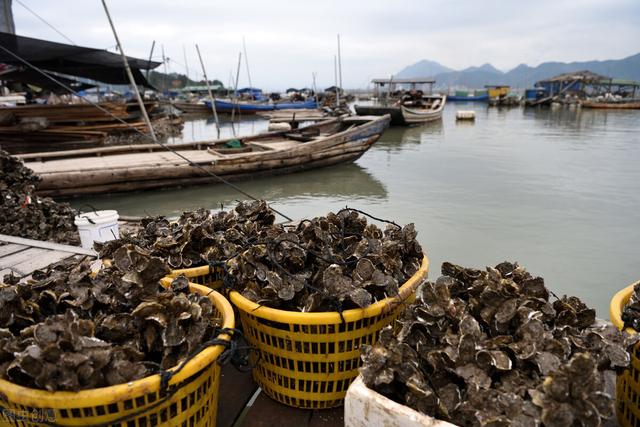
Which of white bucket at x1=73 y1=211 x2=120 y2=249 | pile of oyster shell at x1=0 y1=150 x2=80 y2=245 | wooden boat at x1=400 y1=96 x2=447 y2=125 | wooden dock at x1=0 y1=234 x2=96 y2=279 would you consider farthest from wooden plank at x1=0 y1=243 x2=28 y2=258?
wooden boat at x1=400 y1=96 x2=447 y2=125

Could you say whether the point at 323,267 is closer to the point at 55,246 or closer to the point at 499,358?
the point at 499,358

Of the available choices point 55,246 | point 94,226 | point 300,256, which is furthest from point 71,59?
point 300,256

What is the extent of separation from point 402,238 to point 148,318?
1.40 meters

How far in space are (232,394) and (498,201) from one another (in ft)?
29.4

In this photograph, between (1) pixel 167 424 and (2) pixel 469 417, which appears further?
(1) pixel 167 424

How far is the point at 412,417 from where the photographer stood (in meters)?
1.25

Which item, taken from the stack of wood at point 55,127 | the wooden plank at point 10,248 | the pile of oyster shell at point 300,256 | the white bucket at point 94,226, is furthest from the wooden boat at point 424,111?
the pile of oyster shell at point 300,256

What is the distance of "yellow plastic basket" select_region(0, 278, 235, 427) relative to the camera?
1214 mm

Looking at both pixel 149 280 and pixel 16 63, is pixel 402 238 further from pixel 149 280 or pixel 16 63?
pixel 16 63

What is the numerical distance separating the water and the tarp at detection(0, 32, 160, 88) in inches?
214

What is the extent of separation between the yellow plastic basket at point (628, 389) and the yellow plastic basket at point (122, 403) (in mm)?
1607

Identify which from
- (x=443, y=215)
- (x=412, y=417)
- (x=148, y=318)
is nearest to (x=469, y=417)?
(x=412, y=417)

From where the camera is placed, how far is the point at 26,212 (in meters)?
4.97

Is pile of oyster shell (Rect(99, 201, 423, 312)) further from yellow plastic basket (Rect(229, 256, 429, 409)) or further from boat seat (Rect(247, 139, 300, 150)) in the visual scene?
boat seat (Rect(247, 139, 300, 150))
